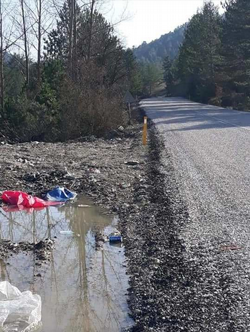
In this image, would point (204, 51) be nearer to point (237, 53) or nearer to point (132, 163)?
point (237, 53)

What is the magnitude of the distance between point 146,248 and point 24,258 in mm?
1765

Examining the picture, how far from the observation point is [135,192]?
1328 centimetres

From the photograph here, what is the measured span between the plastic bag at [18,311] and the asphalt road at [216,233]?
4.81 ft

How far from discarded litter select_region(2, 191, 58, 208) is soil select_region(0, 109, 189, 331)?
999mm

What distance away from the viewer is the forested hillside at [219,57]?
53878 mm

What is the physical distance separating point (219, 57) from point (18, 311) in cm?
6193

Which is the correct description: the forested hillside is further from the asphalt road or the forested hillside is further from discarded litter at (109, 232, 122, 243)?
discarded litter at (109, 232, 122, 243)

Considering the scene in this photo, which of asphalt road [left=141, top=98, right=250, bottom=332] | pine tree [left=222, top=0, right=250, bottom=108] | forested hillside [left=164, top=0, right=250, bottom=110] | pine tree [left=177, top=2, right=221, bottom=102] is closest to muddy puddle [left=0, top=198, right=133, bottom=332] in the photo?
asphalt road [left=141, top=98, right=250, bottom=332]

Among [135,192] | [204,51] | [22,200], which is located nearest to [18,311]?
[22,200]

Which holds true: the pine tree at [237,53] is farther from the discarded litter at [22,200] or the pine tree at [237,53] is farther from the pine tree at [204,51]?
the discarded litter at [22,200]

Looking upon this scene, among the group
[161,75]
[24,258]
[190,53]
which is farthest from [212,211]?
[161,75]

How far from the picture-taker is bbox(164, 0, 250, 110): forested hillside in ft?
177

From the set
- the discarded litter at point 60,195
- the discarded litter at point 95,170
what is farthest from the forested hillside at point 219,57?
the discarded litter at point 60,195

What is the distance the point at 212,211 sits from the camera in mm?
10219
